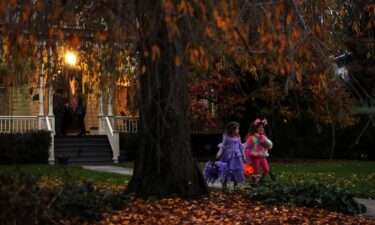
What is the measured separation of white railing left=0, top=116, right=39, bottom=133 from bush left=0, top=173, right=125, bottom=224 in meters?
14.8

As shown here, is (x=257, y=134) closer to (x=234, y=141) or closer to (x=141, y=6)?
(x=234, y=141)

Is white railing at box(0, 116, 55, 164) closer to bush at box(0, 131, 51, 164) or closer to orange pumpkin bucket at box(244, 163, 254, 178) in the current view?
bush at box(0, 131, 51, 164)

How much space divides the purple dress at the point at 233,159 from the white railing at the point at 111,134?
11716 millimetres

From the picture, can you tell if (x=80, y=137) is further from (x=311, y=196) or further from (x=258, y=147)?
(x=311, y=196)

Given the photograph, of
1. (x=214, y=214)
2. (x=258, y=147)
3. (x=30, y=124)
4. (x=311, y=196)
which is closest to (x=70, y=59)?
(x=258, y=147)

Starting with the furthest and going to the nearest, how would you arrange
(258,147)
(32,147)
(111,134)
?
(111,134), (32,147), (258,147)

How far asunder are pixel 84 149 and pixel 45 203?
54.4ft

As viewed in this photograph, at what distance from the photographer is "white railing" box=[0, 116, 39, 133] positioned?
21875 millimetres

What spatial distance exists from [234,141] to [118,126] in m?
13.5

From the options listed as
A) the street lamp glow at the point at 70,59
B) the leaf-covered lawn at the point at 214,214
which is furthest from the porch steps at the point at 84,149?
the leaf-covered lawn at the point at 214,214

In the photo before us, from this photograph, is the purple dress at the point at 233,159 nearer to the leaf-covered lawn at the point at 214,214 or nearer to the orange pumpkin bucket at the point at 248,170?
the orange pumpkin bucket at the point at 248,170

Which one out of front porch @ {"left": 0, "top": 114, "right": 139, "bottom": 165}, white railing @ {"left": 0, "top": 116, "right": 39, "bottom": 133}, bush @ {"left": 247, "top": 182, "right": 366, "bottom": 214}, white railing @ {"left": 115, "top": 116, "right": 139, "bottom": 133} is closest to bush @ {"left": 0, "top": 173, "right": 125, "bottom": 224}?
bush @ {"left": 247, "top": 182, "right": 366, "bottom": 214}

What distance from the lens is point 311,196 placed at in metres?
9.12

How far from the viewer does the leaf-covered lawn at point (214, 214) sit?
7504 mm
